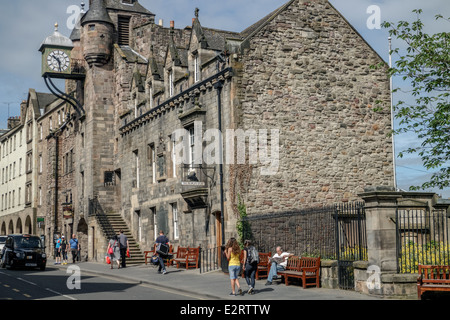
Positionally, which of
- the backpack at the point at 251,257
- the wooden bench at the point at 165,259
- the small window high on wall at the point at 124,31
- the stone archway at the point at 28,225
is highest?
the small window high on wall at the point at 124,31

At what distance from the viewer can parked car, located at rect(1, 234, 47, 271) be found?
30.1 m

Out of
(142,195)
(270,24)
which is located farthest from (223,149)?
(142,195)

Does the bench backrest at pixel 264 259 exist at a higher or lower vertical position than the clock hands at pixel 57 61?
lower

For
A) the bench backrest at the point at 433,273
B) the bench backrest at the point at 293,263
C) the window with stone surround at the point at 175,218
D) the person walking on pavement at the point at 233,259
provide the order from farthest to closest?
the window with stone surround at the point at 175,218 → the bench backrest at the point at 293,263 → the person walking on pavement at the point at 233,259 → the bench backrest at the point at 433,273

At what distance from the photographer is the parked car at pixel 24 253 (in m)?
30.1

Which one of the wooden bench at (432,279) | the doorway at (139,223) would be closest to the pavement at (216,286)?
the wooden bench at (432,279)

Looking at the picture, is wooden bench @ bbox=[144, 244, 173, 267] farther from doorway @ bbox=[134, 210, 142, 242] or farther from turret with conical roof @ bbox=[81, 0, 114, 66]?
turret with conical roof @ bbox=[81, 0, 114, 66]

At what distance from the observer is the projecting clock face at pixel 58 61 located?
4022 centimetres

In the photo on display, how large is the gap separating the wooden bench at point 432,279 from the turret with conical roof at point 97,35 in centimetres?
2861

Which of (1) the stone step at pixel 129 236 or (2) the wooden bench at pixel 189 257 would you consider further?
(1) the stone step at pixel 129 236

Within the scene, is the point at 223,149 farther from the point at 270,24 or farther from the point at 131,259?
the point at 131,259

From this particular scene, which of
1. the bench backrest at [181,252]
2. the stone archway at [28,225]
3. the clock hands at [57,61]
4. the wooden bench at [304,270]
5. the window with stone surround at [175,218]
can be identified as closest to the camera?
the wooden bench at [304,270]

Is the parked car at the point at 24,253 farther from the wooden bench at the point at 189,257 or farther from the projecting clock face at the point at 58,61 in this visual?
the projecting clock face at the point at 58,61

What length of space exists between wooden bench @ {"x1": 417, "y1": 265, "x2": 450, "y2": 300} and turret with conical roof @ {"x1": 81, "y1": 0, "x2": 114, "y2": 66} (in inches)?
1126
